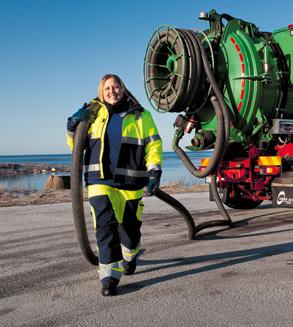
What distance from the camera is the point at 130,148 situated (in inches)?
144

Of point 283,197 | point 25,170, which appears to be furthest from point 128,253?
point 25,170

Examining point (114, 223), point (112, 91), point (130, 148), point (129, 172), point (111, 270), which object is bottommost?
point (111, 270)

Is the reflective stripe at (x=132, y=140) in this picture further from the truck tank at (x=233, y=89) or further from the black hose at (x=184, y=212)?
the truck tank at (x=233, y=89)

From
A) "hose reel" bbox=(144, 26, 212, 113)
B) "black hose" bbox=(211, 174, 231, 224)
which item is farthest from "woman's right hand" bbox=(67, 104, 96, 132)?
"black hose" bbox=(211, 174, 231, 224)

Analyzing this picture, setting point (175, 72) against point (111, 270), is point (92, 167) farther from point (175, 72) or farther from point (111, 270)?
point (175, 72)

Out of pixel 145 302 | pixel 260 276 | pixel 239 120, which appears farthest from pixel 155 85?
pixel 145 302

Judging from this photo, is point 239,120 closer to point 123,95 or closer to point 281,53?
point 281,53

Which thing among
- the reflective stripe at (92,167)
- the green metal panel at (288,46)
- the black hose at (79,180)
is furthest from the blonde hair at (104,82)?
the green metal panel at (288,46)

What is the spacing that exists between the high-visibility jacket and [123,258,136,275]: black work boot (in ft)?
2.25

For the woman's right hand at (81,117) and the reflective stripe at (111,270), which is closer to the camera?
the reflective stripe at (111,270)

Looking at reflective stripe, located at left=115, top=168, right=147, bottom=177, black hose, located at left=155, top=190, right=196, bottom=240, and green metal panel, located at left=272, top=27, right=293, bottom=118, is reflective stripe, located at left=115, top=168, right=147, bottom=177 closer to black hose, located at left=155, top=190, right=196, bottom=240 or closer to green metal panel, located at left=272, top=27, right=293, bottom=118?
black hose, located at left=155, top=190, right=196, bottom=240

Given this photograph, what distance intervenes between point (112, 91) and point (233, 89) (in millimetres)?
3173

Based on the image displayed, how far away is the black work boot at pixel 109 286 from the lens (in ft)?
11.2

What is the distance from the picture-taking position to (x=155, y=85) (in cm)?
698
